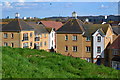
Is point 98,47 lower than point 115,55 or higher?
higher

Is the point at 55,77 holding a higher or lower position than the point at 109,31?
lower

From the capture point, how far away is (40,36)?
47.7 m

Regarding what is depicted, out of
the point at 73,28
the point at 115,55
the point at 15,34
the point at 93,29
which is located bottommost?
the point at 115,55

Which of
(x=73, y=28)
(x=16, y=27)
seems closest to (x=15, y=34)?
(x=16, y=27)

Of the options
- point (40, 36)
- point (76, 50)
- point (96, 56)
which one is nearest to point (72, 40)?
point (76, 50)

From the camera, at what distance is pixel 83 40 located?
34.7 m

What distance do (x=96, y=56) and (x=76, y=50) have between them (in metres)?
2.90

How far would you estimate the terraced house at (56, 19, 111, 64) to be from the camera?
3416 centimetres

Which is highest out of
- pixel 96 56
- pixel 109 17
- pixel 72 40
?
pixel 109 17

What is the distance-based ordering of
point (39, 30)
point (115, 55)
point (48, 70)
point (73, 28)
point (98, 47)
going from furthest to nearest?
point (39, 30) < point (73, 28) < point (98, 47) < point (115, 55) < point (48, 70)

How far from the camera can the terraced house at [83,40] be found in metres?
34.2

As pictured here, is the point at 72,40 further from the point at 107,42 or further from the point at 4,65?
the point at 4,65

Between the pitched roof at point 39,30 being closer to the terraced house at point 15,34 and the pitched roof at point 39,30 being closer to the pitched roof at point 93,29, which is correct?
the terraced house at point 15,34

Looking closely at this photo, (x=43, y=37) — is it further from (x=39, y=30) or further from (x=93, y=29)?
(x=93, y=29)
